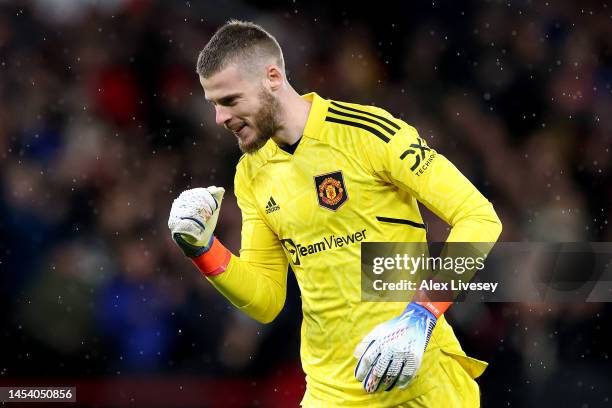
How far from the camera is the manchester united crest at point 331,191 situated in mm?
3082

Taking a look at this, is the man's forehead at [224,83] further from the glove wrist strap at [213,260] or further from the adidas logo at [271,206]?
the glove wrist strap at [213,260]

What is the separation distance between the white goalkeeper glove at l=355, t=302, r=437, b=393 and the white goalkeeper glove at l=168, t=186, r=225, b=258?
0.71 m

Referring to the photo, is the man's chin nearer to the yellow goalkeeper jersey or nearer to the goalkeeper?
the goalkeeper

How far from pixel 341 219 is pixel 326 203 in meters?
0.08

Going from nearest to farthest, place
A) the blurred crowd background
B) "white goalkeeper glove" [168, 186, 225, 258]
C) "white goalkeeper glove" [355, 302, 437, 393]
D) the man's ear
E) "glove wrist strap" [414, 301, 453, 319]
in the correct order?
1. "white goalkeeper glove" [355, 302, 437, 393]
2. "glove wrist strap" [414, 301, 453, 319]
3. "white goalkeeper glove" [168, 186, 225, 258]
4. the man's ear
5. the blurred crowd background

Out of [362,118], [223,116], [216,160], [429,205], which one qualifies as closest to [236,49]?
[223,116]

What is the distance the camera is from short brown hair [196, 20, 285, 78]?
3080mm

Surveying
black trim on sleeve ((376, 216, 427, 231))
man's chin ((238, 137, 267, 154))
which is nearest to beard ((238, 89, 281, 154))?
man's chin ((238, 137, 267, 154))

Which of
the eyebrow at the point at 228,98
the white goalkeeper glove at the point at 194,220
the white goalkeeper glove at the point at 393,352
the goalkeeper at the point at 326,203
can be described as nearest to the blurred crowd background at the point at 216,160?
the goalkeeper at the point at 326,203

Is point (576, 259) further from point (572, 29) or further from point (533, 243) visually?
point (572, 29)

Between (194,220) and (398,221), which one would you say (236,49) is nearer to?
(194,220)

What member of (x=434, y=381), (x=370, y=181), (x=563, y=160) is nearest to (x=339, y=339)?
(x=434, y=381)

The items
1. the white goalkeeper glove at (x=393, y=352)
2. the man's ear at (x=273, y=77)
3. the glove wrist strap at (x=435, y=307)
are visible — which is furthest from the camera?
the man's ear at (x=273, y=77)

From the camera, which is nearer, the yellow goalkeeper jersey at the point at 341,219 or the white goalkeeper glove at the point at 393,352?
the white goalkeeper glove at the point at 393,352
